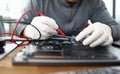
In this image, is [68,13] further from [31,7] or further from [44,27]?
[44,27]

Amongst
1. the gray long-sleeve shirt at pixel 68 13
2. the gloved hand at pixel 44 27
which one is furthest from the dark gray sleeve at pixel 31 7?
the gloved hand at pixel 44 27

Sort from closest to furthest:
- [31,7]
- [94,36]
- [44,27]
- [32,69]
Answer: [32,69], [94,36], [44,27], [31,7]

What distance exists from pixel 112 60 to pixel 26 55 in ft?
0.62

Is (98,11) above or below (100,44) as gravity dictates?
above

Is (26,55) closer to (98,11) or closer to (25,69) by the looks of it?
(25,69)

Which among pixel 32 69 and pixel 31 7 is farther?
pixel 31 7

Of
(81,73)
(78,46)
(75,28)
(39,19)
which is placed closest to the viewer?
(81,73)

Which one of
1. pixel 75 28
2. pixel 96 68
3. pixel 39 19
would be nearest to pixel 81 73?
pixel 96 68

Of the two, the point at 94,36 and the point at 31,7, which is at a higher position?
the point at 31,7

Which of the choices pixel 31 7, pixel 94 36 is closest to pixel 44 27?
pixel 94 36

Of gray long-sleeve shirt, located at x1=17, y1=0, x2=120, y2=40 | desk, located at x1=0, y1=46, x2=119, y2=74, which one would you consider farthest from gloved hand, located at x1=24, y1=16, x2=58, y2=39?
gray long-sleeve shirt, located at x1=17, y1=0, x2=120, y2=40

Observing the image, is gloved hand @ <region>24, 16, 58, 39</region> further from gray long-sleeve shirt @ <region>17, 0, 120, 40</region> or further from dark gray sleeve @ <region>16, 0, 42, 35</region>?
gray long-sleeve shirt @ <region>17, 0, 120, 40</region>

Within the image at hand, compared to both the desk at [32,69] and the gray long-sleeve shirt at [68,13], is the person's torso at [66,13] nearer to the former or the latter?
the gray long-sleeve shirt at [68,13]

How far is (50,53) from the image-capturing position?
0.50m
